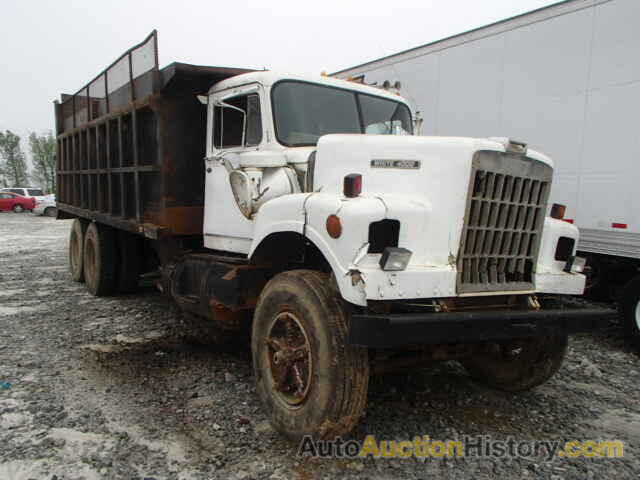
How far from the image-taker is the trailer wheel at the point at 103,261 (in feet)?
23.2

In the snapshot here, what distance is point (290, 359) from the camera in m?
3.12

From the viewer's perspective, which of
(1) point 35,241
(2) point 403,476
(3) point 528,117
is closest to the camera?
(2) point 403,476

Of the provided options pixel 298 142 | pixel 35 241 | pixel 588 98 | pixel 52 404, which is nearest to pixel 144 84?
pixel 298 142

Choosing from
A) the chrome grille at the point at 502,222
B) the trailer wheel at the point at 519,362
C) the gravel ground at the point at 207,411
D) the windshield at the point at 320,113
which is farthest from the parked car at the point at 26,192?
the chrome grille at the point at 502,222

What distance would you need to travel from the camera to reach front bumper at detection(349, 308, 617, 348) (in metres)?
2.56

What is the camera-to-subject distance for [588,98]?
211 inches

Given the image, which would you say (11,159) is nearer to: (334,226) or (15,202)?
(15,202)

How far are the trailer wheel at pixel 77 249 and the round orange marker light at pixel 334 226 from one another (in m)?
6.41

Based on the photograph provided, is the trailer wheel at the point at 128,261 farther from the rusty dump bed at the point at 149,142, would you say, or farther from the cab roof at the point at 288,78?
the cab roof at the point at 288,78

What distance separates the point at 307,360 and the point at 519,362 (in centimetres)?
189

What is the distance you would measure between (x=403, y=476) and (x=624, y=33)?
193 inches

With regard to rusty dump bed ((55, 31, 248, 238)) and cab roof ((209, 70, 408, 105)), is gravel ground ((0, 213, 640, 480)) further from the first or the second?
cab roof ((209, 70, 408, 105))

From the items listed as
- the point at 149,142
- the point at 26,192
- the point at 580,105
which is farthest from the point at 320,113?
the point at 26,192

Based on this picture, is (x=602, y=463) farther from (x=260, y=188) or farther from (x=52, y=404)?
(x=52, y=404)
